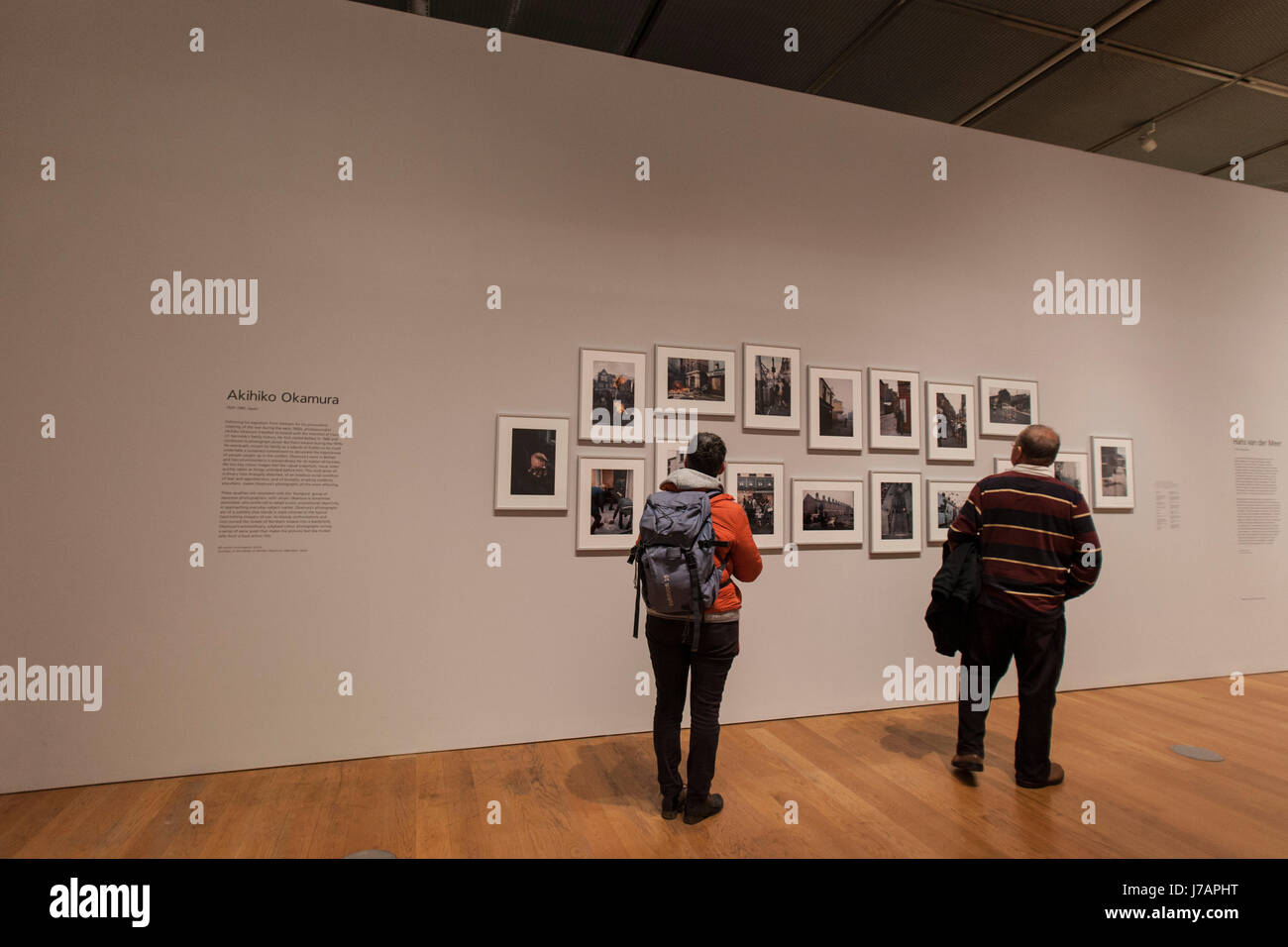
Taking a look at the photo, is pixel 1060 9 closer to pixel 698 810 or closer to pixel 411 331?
pixel 411 331

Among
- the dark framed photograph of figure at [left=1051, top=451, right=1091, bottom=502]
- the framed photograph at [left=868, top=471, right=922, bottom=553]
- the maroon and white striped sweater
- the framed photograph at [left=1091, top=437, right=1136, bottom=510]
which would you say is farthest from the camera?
the framed photograph at [left=1091, top=437, right=1136, bottom=510]

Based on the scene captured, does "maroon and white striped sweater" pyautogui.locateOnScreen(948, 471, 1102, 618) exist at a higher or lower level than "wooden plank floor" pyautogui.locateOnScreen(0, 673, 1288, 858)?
higher

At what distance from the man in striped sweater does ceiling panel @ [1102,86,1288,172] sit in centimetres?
442

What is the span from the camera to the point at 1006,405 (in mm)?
Answer: 5316

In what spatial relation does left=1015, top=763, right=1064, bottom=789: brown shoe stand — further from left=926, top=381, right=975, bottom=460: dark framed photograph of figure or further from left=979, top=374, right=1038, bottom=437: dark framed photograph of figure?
left=979, top=374, right=1038, bottom=437: dark framed photograph of figure

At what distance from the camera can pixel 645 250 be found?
14.7 ft

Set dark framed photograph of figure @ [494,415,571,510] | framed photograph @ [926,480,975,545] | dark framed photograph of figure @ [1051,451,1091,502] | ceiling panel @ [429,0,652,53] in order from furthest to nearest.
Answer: dark framed photograph of figure @ [1051,451,1091,502] < framed photograph @ [926,480,975,545] < ceiling panel @ [429,0,652,53] < dark framed photograph of figure @ [494,415,571,510]

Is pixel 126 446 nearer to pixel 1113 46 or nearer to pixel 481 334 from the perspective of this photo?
pixel 481 334

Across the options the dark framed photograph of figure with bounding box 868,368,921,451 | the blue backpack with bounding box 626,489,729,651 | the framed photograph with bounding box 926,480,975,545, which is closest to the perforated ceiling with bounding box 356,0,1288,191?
the dark framed photograph of figure with bounding box 868,368,921,451

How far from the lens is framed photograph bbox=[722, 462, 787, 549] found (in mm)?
4547

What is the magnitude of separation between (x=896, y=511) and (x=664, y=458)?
1873 mm

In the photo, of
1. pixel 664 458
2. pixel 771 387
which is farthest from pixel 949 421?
pixel 664 458
